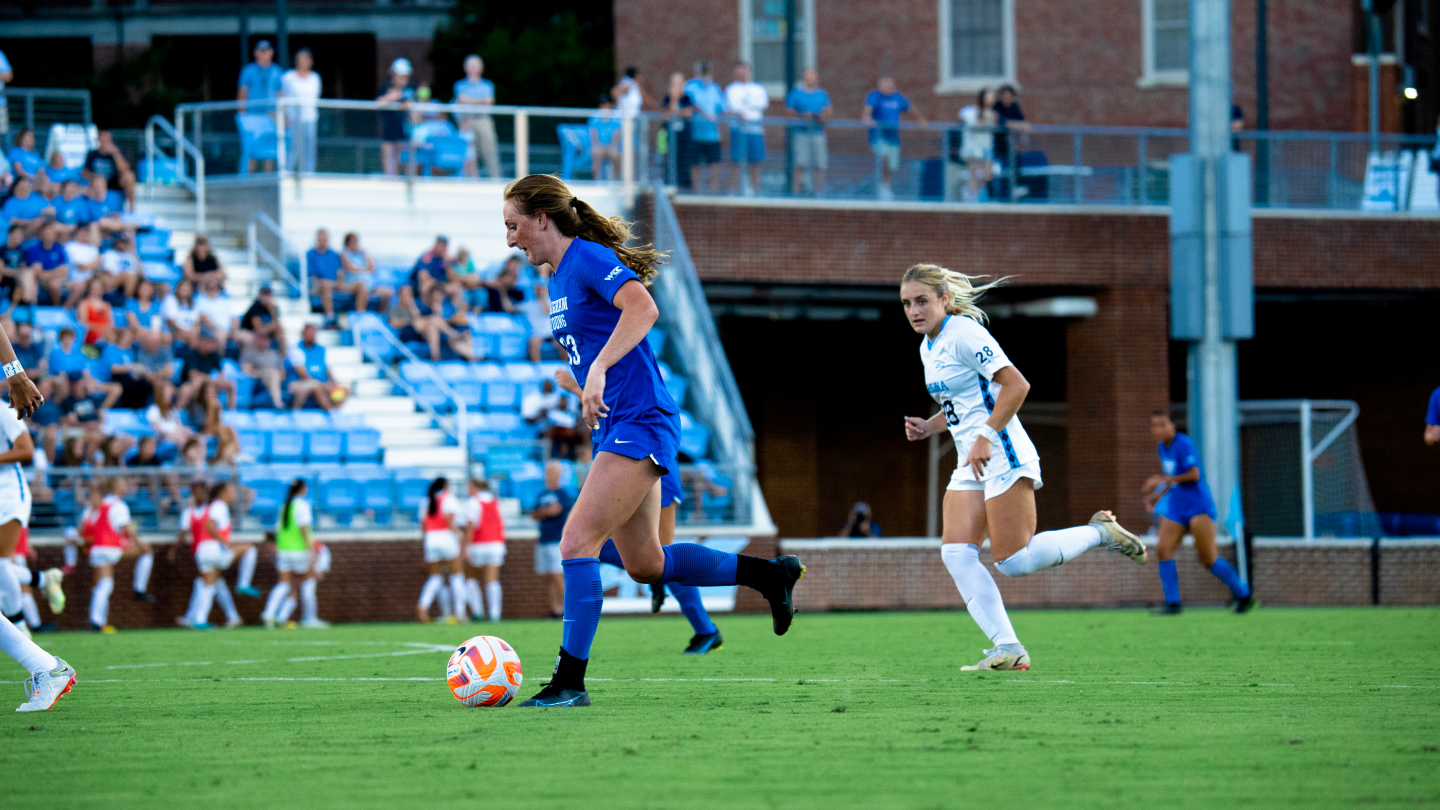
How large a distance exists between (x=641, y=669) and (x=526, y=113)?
15.3 meters

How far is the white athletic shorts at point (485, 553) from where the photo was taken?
61.7ft

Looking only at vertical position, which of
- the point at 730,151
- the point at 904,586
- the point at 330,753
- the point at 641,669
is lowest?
the point at 904,586

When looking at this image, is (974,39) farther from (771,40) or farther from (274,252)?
(274,252)

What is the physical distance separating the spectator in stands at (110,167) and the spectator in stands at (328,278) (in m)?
2.60

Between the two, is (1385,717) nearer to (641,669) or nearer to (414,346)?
(641,669)

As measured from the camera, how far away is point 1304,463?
23.3 meters

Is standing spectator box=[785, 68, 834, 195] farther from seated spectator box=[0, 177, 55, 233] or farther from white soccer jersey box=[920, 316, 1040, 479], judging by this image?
white soccer jersey box=[920, 316, 1040, 479]

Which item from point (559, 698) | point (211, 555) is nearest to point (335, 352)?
point (211, 555)

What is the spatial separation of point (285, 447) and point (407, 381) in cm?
229

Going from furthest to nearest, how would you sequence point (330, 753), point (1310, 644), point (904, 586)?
point (904, 586)
point (1310, 644)
point (330, 753)

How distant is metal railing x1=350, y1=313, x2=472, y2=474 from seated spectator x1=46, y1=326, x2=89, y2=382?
11.8 ft

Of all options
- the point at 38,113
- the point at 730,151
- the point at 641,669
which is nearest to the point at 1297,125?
the point at 730,151

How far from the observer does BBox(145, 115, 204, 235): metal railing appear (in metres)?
24.3

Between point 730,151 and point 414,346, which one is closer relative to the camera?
point 414,346
